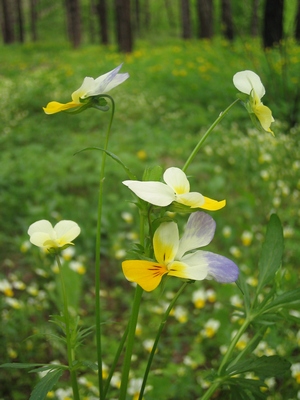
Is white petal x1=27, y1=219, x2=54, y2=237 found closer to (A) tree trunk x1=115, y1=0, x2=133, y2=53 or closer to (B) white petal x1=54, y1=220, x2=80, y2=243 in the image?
(B) white petal x1=54, y1=220, x2=80, y2=243

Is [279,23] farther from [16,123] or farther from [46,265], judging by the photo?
[46,265]

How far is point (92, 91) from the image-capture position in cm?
70

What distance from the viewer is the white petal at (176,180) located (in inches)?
24.2

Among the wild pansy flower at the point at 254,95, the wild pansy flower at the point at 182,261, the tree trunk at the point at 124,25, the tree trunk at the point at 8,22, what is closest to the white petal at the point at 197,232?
the wild pansy flower at the point at 182,261

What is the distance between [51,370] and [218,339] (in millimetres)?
1198

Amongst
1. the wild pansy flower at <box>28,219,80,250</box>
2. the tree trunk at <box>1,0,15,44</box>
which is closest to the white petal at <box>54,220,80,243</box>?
the wild pansy flower at <box>28,219,80,250</box>

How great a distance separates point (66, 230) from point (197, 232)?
0.24 meters

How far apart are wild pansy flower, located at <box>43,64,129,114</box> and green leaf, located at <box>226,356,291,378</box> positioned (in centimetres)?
47

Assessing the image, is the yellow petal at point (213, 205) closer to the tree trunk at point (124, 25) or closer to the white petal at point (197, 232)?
the white petal at point (197, 232)

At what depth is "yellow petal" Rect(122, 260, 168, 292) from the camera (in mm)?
560

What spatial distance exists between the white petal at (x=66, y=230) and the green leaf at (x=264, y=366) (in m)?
0.34

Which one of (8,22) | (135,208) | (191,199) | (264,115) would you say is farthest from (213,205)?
(8,22)

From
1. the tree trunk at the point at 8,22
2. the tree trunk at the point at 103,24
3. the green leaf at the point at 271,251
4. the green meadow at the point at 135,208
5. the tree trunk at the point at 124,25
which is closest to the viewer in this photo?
the green leaf at the point at 271,251

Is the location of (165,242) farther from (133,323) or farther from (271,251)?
(271,251)
